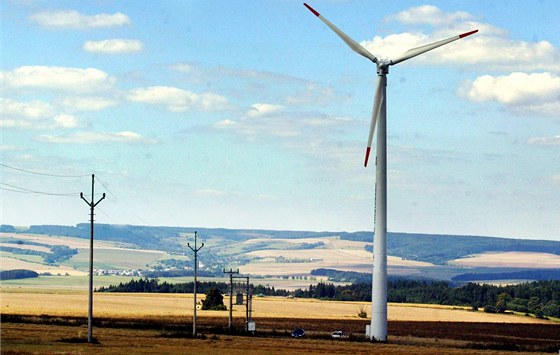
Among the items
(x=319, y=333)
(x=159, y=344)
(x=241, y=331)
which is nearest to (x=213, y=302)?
(x=319, y=333)

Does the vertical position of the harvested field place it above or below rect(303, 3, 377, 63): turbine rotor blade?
below

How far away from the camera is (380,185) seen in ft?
348

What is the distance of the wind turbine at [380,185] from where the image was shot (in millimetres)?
104125

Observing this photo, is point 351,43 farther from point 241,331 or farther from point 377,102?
point 241,331

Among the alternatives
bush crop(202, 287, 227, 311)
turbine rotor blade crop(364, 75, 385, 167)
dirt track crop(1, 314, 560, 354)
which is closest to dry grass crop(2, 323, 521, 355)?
dirt track crop(1, 314, 560, 354)

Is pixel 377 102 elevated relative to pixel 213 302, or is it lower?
elevated

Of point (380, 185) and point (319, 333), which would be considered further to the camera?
point (319, 333)

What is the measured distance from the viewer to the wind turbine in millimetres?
104125

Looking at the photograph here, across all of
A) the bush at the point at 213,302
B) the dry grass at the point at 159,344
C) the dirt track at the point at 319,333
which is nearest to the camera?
the dry grass at the point at 159,344

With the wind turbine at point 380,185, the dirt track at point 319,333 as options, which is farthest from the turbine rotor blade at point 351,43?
the dirt track at point 319,333

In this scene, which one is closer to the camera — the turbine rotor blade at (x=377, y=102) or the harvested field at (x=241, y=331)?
the harvested field at (x=241, y=331)

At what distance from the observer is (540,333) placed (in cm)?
14775

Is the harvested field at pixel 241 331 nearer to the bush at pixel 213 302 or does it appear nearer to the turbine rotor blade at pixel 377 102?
the bush at pixel 213 302

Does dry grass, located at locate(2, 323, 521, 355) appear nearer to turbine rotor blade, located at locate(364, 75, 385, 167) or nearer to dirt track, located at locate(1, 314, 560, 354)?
dirt track, located at locate(1, 314, 560, 354)
